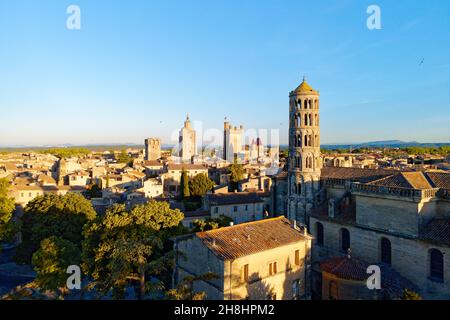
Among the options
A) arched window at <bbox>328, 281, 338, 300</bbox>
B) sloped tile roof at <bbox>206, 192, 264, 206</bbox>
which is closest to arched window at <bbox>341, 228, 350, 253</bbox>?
arched window at <bbox>328, 281, 338, 300</bbox>

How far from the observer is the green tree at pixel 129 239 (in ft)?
86.2

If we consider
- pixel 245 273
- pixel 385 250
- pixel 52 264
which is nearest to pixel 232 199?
pixel 385 250

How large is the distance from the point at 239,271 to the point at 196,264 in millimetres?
4082

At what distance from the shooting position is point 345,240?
118 feet

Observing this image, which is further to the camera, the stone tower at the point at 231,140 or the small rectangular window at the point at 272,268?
the stone tower at the point at 231,140

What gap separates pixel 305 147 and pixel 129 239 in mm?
25298

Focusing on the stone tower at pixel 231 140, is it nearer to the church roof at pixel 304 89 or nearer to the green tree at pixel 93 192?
the green tree at pixel 93 192

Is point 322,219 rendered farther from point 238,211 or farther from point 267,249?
point 238,211

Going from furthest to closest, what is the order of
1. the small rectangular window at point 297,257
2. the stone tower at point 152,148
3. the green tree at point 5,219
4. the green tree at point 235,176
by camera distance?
the stone tower at point 152,148, the green tree at point 235,176, the green tree at point 5,219, the small rectangular window at point 297,257

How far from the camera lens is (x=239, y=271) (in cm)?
2491

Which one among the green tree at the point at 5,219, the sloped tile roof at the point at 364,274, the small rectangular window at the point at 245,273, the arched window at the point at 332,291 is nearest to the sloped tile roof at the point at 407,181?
the sloped tile roof at the point at 364,274

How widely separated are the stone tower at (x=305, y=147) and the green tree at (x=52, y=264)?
2804 centimetres

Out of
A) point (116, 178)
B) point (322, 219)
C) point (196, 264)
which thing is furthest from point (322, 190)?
point (116, 178)

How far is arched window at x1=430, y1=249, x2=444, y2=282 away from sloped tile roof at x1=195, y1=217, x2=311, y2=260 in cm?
1026
